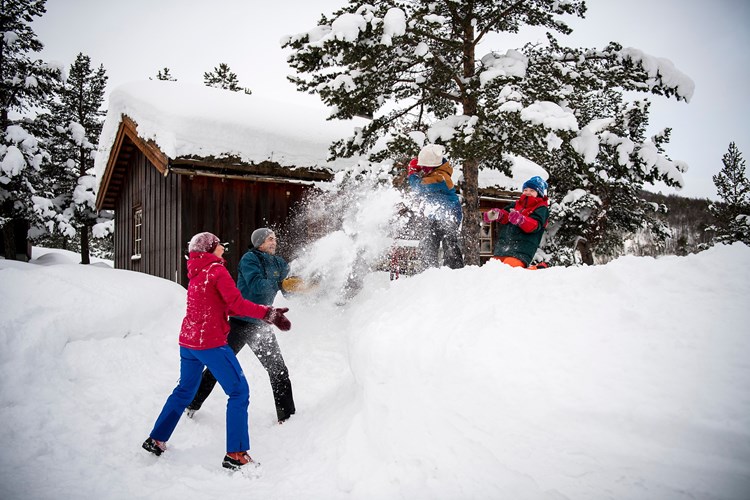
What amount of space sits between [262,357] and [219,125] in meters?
6.24

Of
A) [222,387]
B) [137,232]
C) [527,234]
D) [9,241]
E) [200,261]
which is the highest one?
[527,234]

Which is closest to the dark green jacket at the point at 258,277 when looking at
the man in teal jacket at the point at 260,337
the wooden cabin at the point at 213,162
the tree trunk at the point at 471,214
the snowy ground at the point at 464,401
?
the man in teal jacket at the point at 260,337

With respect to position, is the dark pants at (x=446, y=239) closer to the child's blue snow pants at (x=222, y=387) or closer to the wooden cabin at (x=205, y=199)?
the child's blue snow pants at (x=222, y=387)

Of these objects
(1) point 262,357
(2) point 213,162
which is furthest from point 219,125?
(1) point 262,357

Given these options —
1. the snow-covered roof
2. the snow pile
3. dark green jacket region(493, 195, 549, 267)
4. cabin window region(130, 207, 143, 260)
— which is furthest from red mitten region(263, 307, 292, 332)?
cabin window region(130, 207, 143, 260)

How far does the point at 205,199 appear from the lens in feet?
29.9

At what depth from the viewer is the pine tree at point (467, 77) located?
21.0ft

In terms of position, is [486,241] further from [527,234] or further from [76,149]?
[76,149]

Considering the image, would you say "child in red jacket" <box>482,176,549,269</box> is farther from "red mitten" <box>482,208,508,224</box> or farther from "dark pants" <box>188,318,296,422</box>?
"dark pants" <box>188,318,296,422</box>

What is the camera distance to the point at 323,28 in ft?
21.9

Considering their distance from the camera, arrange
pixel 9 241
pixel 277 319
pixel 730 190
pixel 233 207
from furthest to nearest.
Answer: pixel 730 190 < pixel 9 241 < pixel 233 207 < pixel 277 319

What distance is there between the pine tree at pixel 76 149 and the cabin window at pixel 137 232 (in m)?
6.13

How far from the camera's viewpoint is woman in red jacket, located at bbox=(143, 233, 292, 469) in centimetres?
346

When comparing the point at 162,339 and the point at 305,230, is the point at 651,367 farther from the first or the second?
the point at 305,230
